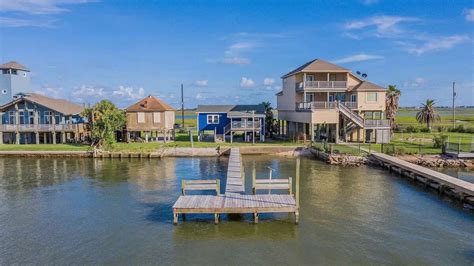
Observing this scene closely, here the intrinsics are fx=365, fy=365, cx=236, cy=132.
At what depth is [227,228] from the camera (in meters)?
16.7

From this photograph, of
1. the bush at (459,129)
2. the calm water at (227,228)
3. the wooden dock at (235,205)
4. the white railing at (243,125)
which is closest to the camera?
the calm water at (227,228)

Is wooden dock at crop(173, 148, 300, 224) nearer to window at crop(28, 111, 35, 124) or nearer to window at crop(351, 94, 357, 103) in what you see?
window at crop(351, 94, 357, 103)

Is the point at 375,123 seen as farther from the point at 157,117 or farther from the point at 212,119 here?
the point at 157,117

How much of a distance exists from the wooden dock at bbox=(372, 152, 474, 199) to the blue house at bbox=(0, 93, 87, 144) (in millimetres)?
36596

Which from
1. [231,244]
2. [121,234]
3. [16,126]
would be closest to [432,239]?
[231,244]

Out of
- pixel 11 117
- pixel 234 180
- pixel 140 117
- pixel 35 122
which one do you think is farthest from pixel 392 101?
pixel 11 117

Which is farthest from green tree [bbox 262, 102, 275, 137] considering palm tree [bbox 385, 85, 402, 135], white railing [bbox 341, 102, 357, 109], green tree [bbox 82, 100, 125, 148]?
green tree [bbox 82, 100, 125, 148]

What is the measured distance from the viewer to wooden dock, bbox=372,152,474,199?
21.1 metres

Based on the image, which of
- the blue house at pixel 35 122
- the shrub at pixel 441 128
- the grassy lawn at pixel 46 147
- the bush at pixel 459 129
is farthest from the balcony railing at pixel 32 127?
Answer: the bush at pixel 459 129

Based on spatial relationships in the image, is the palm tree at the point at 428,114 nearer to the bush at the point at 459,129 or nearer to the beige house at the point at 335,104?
the bush at the point at 459,129

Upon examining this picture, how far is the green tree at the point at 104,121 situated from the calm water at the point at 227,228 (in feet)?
45.3

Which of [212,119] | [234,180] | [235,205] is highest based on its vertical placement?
[212,119]

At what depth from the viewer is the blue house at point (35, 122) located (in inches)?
1780

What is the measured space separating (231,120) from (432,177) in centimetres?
2508
